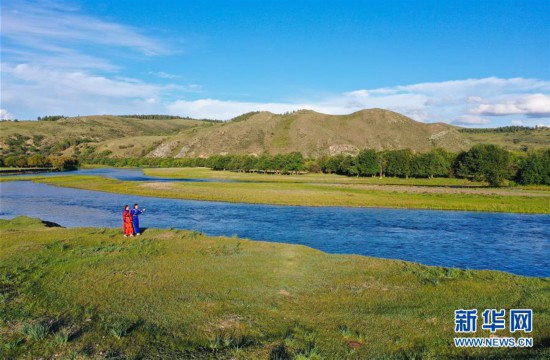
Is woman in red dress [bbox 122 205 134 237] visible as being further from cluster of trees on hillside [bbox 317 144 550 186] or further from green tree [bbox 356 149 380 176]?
green tree [bbox 356 149 380 176]

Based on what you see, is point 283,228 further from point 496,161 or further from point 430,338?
point 496,161

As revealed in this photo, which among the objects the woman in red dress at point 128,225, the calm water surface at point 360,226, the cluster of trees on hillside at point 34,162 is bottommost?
the calm water surface at point 360,226

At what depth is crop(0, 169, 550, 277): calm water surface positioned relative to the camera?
109 feet

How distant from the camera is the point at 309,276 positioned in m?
22.4

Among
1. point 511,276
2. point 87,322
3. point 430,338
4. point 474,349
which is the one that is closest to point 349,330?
point 430,338

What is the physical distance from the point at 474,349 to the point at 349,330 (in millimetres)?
4170

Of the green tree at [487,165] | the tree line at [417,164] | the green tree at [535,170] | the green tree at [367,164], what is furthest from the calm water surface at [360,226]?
the green tree at [367,164]

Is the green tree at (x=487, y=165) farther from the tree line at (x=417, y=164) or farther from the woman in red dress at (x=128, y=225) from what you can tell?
the woman in red dress at (x=128, y=225)

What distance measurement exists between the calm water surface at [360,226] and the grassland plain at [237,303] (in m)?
9.22

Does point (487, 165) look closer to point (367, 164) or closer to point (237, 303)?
point (367, 164)

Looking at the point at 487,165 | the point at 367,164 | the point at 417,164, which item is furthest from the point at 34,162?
the point at 487,165

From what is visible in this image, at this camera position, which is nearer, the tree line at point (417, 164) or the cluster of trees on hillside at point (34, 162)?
the tree line at point (417, 164)

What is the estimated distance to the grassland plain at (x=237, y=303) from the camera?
1362 centimetres

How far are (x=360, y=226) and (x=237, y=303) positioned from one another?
3142 centimetres
